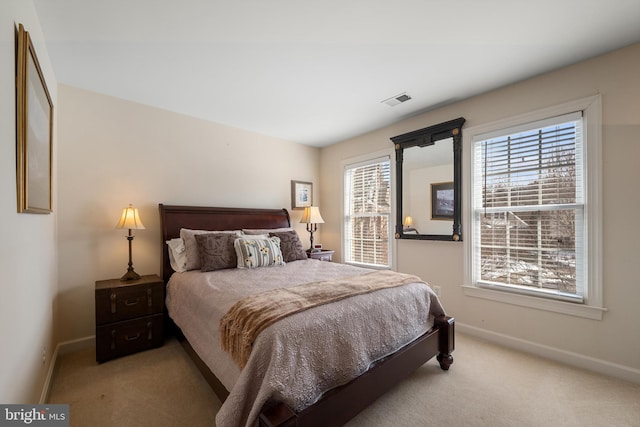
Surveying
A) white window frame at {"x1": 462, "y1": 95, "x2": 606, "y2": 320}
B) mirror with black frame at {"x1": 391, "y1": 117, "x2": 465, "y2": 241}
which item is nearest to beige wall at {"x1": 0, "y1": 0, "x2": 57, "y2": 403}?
mirror with black frame at {"x1": 391, "y1": 117, "x2": 465, "y2": 241}

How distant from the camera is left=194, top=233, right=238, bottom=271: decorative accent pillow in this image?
267 cm

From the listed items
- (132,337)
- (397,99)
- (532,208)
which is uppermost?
(397,99)

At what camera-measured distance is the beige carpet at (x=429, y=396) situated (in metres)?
1.66

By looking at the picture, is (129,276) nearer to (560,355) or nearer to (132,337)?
(132,337)

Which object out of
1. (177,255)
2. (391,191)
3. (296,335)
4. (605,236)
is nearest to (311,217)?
(391,191)

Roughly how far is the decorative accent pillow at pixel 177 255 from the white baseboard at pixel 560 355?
3115mm

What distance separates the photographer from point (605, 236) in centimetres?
214

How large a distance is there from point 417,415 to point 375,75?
271cm

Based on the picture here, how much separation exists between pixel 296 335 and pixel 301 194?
3292 mm

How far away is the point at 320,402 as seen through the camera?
1.33m

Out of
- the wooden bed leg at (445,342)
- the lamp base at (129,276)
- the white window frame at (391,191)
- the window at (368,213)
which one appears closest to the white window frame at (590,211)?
the wooden bed leg at (445,342)

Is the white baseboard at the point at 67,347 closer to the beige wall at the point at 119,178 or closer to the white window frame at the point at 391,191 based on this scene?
the beige wall at the point at 119,178

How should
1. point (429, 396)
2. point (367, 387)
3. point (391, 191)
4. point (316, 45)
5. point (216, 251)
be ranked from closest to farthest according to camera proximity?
point (367, 387) < point (429, 396) < point (316, 45) < point (216, 251) < point (391, 191)

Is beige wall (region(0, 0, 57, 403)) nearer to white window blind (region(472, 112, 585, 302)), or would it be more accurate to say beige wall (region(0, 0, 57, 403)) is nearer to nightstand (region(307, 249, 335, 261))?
nightstand (region(307, 249, 335, 261))
